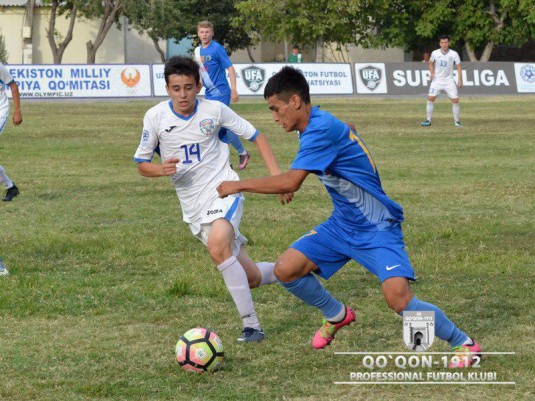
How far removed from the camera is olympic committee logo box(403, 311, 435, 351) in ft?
19.6

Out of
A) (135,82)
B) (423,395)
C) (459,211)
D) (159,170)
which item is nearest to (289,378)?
(423,395)

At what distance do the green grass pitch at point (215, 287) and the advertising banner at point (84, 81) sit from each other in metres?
18.5

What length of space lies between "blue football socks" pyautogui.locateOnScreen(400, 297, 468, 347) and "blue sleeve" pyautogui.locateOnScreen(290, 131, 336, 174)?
926 millimetres

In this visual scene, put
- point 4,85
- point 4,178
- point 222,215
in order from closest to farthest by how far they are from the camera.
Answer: point 222,215, point 4,85, point 4,178

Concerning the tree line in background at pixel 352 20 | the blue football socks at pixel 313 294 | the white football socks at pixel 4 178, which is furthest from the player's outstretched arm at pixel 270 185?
the tree line in background at pixel 352 20

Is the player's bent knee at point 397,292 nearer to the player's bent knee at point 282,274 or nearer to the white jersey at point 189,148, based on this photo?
the player's bent knee at point 282,274

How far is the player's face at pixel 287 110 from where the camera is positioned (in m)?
6.09

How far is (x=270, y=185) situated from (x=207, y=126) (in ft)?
4.27

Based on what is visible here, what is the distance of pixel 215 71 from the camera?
57.4ft

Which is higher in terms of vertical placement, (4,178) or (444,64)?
(444,64)

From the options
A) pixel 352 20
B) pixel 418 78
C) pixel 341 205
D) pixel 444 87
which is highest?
pixel 352 20

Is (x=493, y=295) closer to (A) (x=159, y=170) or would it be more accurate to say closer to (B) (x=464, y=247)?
(B) (x=464, y=247)

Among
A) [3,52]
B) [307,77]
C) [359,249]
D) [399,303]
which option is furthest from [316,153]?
[3,52]

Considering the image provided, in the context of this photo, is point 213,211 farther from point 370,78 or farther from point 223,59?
point 370,78
